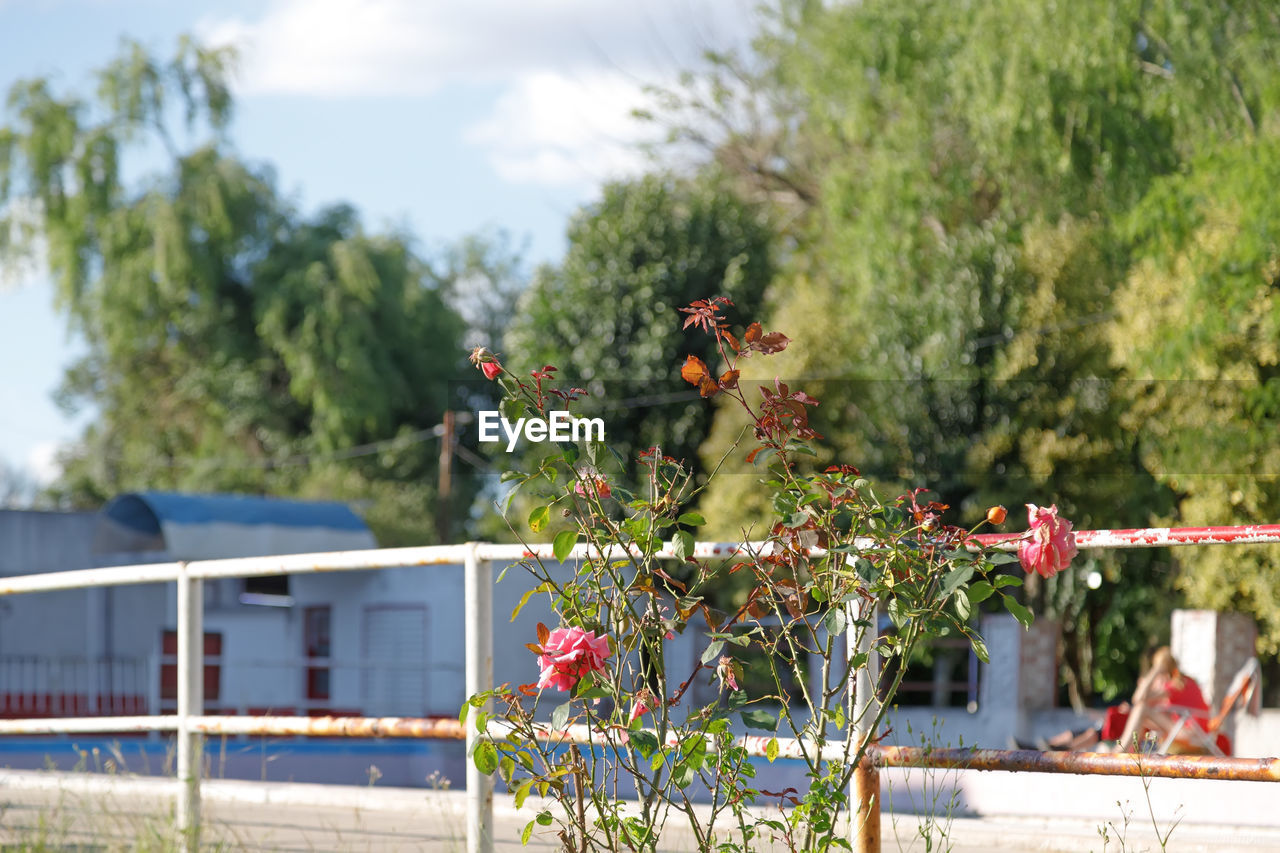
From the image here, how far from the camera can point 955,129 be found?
20781 mm

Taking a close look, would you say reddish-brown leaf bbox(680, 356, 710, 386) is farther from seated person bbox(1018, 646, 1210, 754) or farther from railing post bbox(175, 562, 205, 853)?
seated person bbox(1018, 646, 1210, 754)

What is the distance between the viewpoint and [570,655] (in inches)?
101

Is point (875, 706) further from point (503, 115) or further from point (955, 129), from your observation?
point (503, 115)

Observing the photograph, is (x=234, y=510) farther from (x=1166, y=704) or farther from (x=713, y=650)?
(x=713, y=650)

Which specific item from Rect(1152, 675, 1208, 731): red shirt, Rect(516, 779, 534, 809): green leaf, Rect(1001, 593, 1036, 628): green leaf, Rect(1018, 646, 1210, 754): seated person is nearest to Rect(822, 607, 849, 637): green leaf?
Rect(1001, 593, 1036, 628): green leaf

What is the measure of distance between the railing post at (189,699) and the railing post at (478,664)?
3.71 feet

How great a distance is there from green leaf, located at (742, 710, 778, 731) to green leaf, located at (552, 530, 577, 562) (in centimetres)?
44

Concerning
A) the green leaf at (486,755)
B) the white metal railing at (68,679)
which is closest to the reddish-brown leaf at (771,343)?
the green leaf at (486,755)

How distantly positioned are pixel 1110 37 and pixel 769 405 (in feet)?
51.6

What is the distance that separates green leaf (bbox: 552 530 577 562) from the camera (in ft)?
8.59

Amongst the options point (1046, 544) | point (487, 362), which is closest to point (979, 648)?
point (1046, 544)

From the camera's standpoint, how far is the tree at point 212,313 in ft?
102

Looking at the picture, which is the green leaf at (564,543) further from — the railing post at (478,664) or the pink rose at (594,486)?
the railing post at (478,664)

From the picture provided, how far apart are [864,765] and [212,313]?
1266 inches
